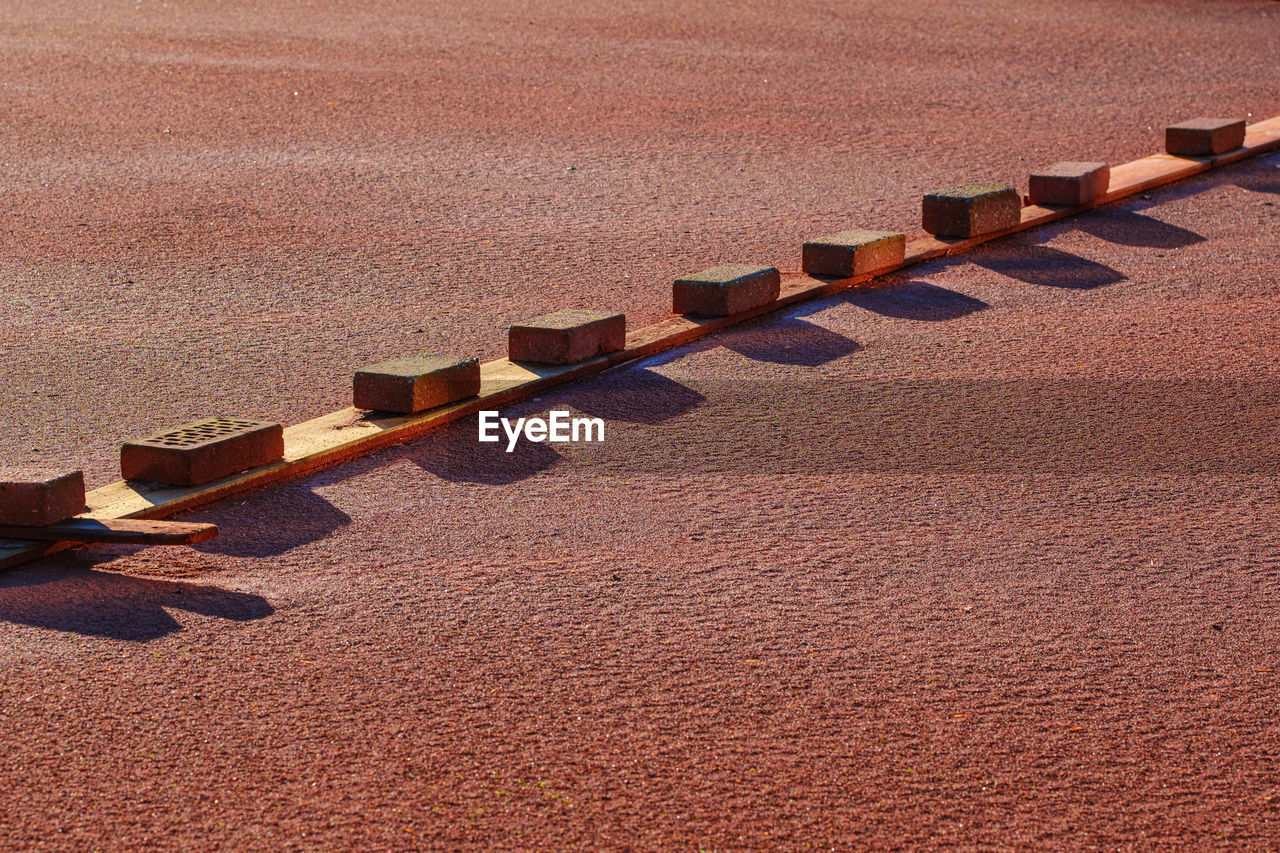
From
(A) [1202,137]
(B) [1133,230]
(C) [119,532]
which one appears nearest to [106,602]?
(C) [119,532]

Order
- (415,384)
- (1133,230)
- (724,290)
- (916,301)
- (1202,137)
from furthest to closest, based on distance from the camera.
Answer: (1202,137), (1133,230), (916,301), (724,290), (415,384)

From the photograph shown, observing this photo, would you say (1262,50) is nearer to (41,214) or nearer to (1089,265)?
(1089,265)

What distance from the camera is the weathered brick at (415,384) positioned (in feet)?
19.4

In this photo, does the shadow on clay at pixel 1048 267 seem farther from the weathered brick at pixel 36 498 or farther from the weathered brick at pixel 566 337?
the weathered brick at pixel 36 498

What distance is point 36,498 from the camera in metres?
4.59

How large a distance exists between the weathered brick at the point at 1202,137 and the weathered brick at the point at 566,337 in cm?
536

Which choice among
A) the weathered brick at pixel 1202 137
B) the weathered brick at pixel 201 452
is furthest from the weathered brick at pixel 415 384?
the weathered brick at pixel 1202 137

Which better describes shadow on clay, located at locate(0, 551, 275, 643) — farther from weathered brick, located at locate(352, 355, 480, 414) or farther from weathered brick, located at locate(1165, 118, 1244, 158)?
weathered brick, located at locate(1165, 118, 1244, 158)

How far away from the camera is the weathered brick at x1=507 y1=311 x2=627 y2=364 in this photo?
650cm

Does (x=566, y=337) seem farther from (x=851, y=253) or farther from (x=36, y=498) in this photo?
(x=36, y=498)

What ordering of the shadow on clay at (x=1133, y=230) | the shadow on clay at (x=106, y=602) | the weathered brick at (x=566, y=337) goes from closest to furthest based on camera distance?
Result: 1. the shadow on clay at (x=106, y=602)
2. the weathered brick at (x=566, y=337)
3. the shadow on clay at (x=1133, y=230)

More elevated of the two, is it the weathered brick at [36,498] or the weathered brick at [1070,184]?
the weathered brick at [1070,184]

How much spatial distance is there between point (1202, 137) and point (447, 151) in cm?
479

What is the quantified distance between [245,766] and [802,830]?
120cm
